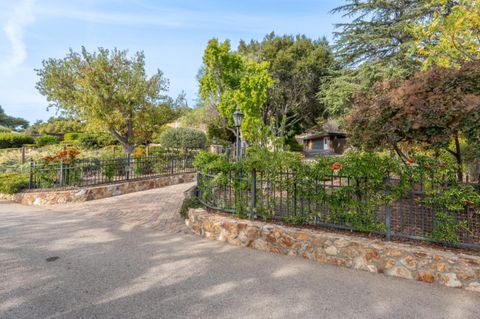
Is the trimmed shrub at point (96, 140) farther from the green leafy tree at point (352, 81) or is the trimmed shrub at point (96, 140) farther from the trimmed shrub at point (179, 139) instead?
the green leafy tree at point (352, 81)

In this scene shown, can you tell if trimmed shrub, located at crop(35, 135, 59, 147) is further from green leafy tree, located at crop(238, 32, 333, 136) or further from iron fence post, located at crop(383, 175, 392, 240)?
iron fence post, located at crop(383, 175, 392, 240)

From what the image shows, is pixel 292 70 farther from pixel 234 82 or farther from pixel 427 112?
pixel 427 112

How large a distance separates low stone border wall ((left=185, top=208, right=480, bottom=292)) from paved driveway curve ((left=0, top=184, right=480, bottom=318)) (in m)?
0.14

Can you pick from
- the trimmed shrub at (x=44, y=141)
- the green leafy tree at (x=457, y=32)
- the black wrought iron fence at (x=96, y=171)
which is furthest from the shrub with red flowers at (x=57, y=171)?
the trimmed shrub at (x=44, y=141)

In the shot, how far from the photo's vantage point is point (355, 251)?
12.0 feet

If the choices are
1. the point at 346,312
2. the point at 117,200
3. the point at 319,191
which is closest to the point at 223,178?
the point at 319,191

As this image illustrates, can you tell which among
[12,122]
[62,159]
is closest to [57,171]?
[62,159]

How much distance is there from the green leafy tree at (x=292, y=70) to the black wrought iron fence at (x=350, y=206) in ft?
62.4

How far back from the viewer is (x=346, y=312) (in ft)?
8.75

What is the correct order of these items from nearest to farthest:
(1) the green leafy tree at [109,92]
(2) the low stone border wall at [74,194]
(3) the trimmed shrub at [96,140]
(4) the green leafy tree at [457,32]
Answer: (4) the green leafy tree at [457,32] → (2) the low stone border wall at [74,194] → (1) the green leafy tree at [109,92] → (3) the trimmed shrub at [96,140]

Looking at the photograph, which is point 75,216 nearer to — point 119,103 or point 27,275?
point 27,275

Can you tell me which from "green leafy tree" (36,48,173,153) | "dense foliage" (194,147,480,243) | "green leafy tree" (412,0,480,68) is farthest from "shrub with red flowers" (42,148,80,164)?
"green leafy tree" (412,0,480,68)

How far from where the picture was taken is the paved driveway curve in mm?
2670

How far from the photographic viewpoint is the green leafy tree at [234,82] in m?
15.8
